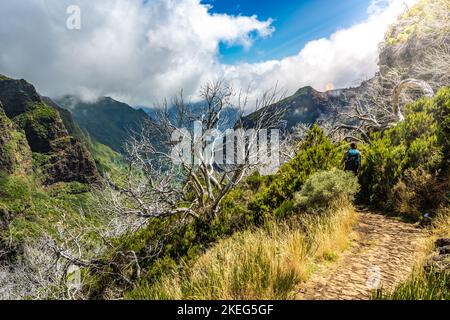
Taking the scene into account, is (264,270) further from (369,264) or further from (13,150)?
(13,150)

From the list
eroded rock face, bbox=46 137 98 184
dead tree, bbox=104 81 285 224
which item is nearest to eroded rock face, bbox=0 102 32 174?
eroded rock face, bbox=46 137 98 184

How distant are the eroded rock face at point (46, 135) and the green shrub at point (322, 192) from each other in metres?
162

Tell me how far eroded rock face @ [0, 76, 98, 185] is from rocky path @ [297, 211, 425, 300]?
164 m

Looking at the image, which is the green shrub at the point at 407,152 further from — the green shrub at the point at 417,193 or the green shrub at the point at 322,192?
the green shrub at the point at 322,192

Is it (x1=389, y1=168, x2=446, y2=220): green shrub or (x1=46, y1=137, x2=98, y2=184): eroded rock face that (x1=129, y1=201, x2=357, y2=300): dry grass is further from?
(x1=46, y1=137, x2=98, y2=184): eroded rock face

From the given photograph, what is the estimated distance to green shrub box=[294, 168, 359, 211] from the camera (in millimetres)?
8430

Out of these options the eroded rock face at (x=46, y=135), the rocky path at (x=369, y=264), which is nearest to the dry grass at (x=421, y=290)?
the rocky path at (x=369, y=264)

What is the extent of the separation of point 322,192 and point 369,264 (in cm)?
363

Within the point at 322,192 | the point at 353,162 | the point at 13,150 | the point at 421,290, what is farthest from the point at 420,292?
the point at 13,150

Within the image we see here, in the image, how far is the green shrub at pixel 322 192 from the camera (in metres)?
8.43

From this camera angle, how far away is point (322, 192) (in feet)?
27.5

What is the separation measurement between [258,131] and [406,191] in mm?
7806

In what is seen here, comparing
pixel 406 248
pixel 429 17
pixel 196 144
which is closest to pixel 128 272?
pixel 196 144

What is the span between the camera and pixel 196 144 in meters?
13.5
